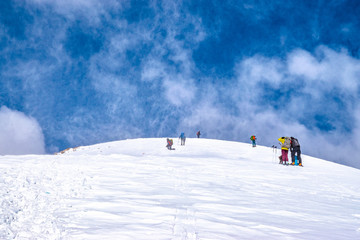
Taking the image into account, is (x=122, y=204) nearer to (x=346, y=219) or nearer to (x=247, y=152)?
(x=346, y=219)

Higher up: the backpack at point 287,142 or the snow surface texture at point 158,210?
the backpack at point 287,142

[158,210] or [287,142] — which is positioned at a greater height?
[287,142]

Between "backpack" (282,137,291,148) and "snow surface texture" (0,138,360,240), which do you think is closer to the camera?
"snow surface texture" (0,138,360,240)

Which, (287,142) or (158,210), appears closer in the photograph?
(158,210)

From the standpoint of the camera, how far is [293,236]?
155 inches

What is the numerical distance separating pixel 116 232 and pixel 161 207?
159cm

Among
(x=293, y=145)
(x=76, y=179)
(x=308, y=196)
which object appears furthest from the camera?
(x=293, y=145)

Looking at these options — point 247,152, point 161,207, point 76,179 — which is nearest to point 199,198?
point 161,207

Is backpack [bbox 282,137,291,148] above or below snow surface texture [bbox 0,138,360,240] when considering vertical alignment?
above

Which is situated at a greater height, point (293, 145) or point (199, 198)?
point (293, 145)

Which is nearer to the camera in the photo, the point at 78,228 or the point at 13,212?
the point at 78,228

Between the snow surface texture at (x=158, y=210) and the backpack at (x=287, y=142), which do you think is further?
the backpack at (x=287, y=142)

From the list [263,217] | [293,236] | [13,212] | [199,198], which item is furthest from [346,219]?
[13,212]

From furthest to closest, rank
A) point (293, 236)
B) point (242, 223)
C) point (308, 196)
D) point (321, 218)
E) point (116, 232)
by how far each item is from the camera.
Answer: point (308, 196)
point (321, 218)
point (242, 223)
point (293, 236)
point (116, 232)
